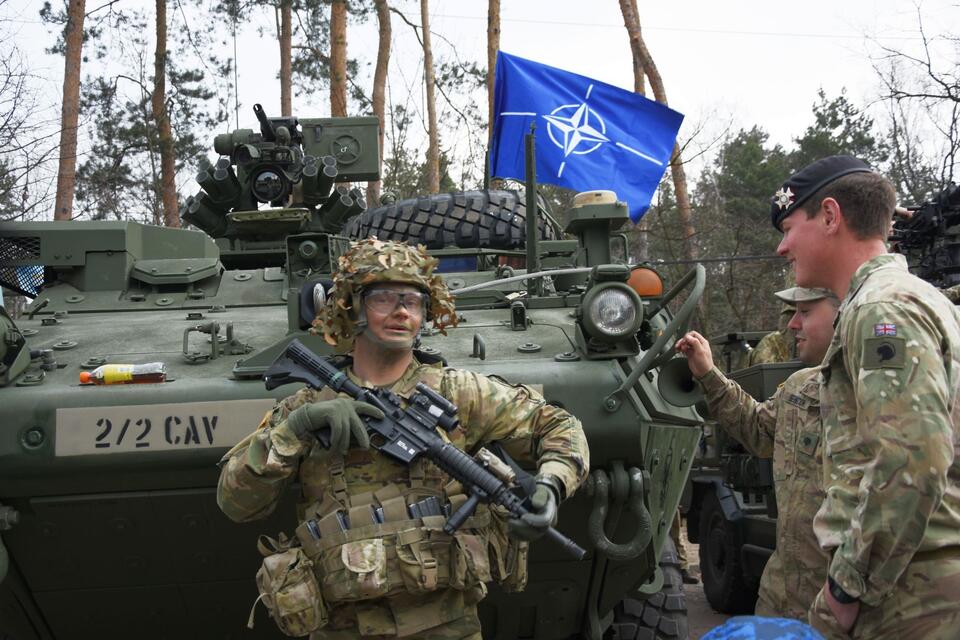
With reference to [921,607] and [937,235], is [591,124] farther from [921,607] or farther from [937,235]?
[921,607]

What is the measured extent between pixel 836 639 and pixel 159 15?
19094mm

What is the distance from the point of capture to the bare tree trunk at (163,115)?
18938 millimetres

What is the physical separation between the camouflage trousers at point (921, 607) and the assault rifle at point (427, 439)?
80 centimetres

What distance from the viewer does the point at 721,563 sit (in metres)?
6.93

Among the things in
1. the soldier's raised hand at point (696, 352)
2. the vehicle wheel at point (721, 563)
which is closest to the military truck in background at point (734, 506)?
the vehicle wheel at point (721, 563)

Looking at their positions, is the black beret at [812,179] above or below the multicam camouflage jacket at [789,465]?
above

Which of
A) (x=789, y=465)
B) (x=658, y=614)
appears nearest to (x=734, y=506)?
(x=658, y=614)

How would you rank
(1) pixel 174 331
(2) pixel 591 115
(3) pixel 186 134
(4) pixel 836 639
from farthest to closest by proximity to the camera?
(3) pixel 186 134 → (2) pixel 591 115 → (1) pixel 174 331 → (4) pixel 836 639

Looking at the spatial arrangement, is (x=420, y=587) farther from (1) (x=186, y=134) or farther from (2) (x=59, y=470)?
(1) (x=186, y=134)

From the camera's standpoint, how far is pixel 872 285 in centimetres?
230

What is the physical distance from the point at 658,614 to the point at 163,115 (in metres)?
16.9

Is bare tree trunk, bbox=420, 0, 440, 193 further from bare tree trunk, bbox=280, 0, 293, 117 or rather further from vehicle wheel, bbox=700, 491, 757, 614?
vehicle wheel, bbox=700, 491, 757, 614

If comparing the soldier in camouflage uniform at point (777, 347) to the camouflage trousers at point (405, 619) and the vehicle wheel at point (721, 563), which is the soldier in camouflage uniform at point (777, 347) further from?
the camouflage trousers at point (405, 619)

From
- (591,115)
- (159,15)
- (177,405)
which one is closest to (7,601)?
(177,405)
